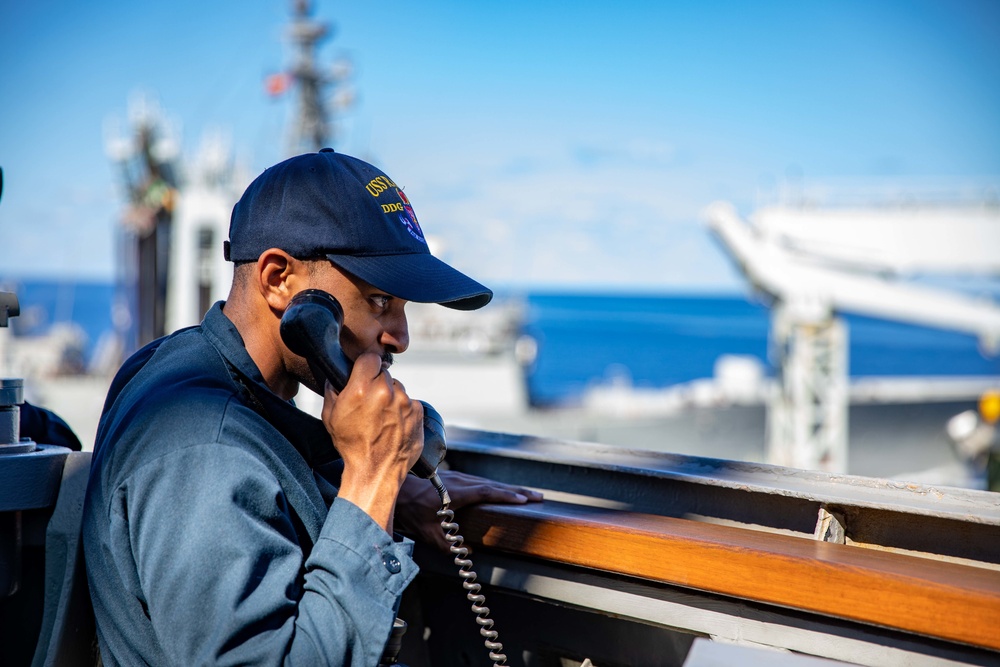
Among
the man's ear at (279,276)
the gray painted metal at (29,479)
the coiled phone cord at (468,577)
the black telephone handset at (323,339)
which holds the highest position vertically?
the man's ear at (279,276)

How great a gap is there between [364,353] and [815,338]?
536 inches

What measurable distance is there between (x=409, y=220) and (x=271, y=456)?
56 cm

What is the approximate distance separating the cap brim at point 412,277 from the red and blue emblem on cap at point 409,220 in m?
0.05

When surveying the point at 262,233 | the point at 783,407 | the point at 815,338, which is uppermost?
the point at 262,233

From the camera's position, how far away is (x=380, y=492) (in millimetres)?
1541

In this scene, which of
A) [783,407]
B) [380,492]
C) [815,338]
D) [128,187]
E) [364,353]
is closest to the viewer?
[380,492]

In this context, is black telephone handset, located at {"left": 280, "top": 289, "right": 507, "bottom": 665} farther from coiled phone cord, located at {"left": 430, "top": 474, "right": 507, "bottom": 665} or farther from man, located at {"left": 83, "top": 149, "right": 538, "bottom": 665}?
coiled phone cord, located at {"left": 430, "top": 474, "right": 507, "bottom": 665}

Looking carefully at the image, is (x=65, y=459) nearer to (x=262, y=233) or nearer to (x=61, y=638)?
(x=61, y=638)

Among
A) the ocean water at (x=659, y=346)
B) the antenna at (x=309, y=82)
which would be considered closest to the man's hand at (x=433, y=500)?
the antenna at (x=309, y=82)

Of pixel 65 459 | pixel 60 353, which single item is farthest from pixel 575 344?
pixel 65 459

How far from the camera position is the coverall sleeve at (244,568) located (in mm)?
1351

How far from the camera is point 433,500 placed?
2.17 m

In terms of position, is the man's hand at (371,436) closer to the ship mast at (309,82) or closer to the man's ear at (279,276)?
the man's ear at (279,276)

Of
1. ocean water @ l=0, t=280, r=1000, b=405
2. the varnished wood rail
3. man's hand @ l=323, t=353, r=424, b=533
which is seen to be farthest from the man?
ocean water @ l=0, t=280, r=1000, b=405
